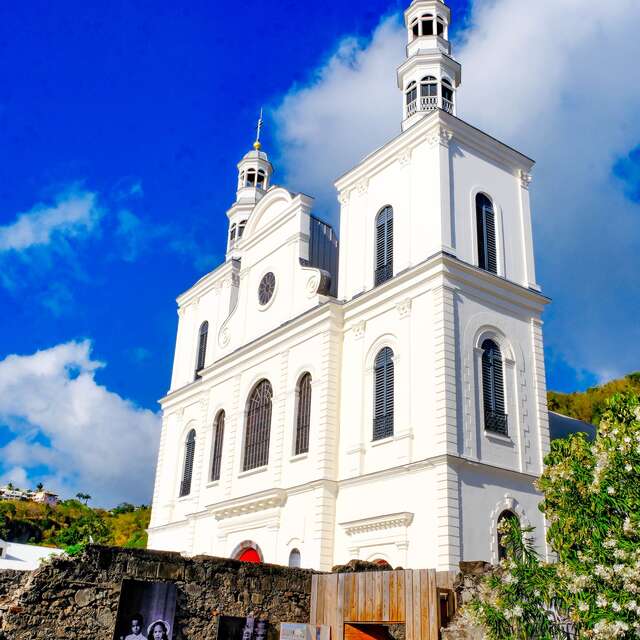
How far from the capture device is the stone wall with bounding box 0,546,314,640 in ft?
42.1

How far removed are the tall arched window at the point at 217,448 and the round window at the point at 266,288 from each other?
16.2 ft

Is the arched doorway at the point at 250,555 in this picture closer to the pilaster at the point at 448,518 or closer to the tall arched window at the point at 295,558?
the tall arched window at the point at 295,558

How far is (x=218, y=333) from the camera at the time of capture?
114 feet

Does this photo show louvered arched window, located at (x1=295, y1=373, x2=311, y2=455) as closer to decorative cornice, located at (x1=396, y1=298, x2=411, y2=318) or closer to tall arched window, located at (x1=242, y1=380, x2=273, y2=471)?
tall arched window, located at (x1=242, y1=380, x2=273, y2=471)

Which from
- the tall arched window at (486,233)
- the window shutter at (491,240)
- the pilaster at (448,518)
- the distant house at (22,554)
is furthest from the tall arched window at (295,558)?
the distant house at (22,554)

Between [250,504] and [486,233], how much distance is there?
12.2 m

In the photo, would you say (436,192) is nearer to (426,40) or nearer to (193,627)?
(426,40)

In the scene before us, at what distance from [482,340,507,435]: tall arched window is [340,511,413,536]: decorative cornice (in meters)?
3.67

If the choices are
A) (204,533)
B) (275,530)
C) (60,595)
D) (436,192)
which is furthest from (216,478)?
(60,595)

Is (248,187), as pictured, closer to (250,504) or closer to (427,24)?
(427,24)

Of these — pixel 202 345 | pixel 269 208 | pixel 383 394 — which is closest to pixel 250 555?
pixel 383 394

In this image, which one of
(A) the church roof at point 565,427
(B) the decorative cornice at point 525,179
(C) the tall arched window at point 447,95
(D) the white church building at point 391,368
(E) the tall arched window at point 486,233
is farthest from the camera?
(A) the church roof at point 565,427

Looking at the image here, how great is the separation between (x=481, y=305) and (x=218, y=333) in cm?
1348

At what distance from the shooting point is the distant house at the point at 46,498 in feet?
298
